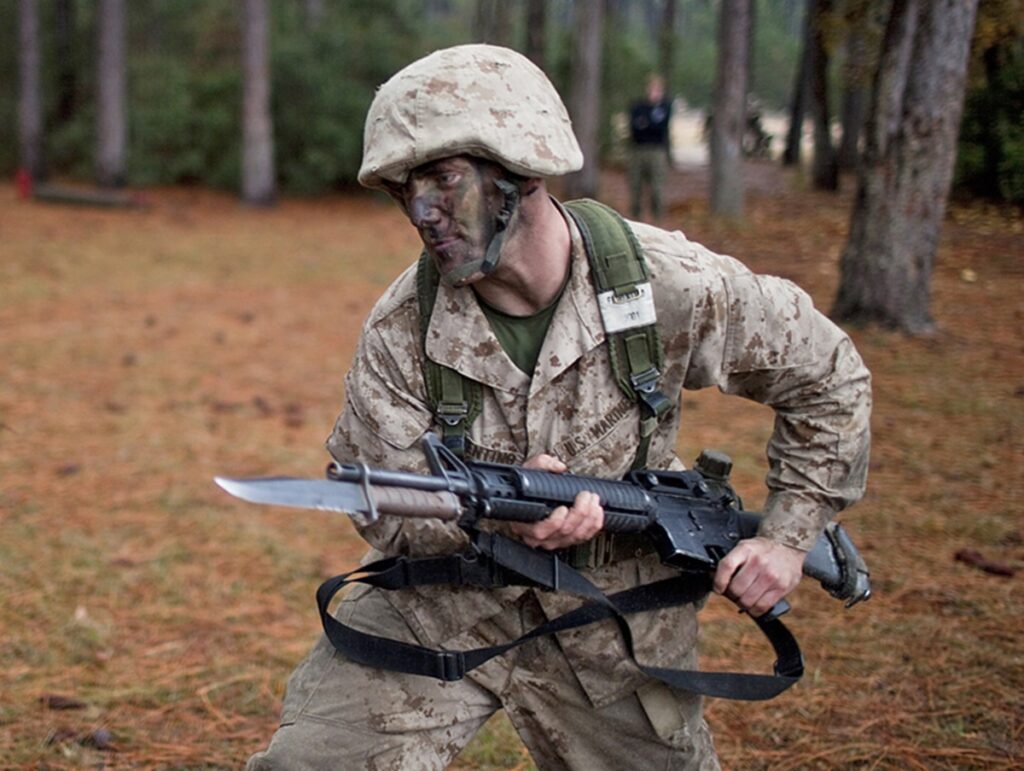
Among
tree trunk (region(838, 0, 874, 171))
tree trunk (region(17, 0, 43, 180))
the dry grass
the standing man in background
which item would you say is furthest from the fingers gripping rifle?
tree trunk (region(17, 0, 43, 180))

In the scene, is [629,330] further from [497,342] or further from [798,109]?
[798,109]

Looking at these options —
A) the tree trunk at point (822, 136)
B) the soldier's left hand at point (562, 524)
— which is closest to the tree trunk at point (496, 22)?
the tree trunk at point (822, 136)

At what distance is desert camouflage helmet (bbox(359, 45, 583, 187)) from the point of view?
2.33 meters

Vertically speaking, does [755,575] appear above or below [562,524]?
below

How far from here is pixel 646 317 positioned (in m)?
2.51

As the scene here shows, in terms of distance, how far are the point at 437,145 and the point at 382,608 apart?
108 centimetres

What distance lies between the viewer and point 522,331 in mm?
2598

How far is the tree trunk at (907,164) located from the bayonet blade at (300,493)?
7.31 meters

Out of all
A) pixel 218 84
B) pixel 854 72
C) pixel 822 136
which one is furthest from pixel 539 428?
pixel 218 84

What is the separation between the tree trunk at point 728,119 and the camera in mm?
15000

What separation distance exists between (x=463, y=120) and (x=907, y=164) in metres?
6.80

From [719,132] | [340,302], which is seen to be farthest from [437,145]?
[719,132]

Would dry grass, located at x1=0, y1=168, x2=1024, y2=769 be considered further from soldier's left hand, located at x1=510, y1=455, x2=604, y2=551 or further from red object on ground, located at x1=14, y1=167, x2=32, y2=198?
red object on ground, located at x1=14, y1=167, x2=32, y2=198

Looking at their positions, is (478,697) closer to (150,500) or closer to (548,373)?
(548,373)
